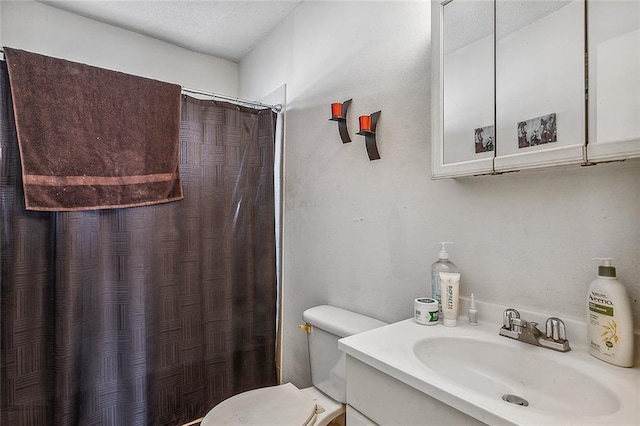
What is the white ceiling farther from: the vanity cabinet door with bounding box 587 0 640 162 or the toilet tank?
the toilet tank

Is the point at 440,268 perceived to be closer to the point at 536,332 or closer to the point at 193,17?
the point at 536,332

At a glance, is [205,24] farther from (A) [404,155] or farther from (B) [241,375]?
(B) [241,375]

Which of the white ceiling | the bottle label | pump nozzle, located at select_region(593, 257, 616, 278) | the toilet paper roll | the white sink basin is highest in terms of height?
the white ceiling

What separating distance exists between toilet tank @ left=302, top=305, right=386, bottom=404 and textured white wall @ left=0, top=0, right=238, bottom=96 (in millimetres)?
1865

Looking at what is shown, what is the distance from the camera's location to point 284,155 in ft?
6.76

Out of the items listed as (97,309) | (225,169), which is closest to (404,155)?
(225,169)

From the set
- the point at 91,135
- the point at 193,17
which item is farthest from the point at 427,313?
the point at 193,17

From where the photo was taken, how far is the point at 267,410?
1242 millimetres

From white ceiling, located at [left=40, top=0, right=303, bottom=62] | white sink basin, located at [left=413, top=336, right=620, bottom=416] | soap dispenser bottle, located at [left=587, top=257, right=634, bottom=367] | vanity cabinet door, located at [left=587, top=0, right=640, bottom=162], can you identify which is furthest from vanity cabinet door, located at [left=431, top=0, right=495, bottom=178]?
white ceiling, located at [left=40, top=0, right=303, bottom=62]

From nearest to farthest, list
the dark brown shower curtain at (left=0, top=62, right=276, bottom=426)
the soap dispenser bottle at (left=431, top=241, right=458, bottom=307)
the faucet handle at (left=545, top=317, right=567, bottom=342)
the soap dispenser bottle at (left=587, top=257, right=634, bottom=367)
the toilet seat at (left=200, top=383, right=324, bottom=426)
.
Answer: the soap dispenser bottle at (left=587, top=257, right=634, bottom=367), the faucet handle at (left=545, top=317, right=567, bottom=342), the soap dispenser bottle at (left=431, top=241, right=458, bottom=307), the toilet seat at (left=200, top=383, right=324, bottom=426), the dark brown shower curtain at (left=0, top=62, right=276, bottom=426)

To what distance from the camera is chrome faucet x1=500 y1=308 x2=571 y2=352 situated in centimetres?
83

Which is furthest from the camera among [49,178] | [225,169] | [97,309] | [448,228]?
Answer: [225,169]

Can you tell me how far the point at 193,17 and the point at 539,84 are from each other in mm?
1896

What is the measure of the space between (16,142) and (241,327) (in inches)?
53.6
